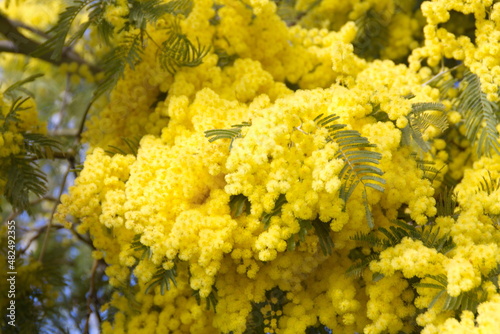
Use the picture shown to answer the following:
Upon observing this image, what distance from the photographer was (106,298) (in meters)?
2.80

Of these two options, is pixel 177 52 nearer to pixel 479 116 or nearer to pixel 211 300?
pixel 211 300

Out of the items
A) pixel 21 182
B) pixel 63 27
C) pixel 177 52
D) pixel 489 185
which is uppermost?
pixel 63 27

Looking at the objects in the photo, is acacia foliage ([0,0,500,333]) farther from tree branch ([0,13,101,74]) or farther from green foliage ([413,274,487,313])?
tree branch ([0,13,101,74])

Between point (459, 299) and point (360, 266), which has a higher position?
point (360, 266)

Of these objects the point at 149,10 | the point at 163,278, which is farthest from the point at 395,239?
the point at 149,10

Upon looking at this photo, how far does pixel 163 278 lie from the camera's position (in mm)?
2039

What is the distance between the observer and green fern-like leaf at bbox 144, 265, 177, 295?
6.58ft

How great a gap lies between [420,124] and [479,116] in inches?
13.9

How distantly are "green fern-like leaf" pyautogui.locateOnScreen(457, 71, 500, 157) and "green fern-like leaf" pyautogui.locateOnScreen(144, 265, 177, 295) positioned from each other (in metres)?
1.30

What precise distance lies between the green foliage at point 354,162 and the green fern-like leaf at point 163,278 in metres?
0.64

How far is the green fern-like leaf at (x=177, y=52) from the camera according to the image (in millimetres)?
2375

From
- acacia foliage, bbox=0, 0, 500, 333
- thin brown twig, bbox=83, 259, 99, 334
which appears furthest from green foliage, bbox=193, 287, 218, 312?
thin brown twig, bbox=83, 259, 99, 334

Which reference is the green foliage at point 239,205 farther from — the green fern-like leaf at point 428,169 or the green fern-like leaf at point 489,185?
the green fern-like leaf at point 489,185

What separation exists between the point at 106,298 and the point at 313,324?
119 centimetres
